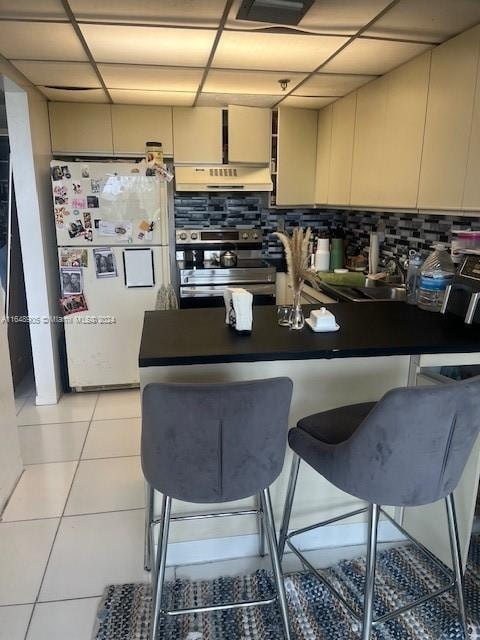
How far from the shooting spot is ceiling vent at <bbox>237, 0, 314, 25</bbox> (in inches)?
69.4

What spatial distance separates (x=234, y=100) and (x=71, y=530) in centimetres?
303

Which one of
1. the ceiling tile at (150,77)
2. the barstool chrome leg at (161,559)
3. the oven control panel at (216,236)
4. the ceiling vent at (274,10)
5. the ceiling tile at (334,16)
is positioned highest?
the ceiling tile at (334,16)

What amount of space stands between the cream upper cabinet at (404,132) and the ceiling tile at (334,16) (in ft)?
1.70

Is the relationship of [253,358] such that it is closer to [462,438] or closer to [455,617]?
[462,438]

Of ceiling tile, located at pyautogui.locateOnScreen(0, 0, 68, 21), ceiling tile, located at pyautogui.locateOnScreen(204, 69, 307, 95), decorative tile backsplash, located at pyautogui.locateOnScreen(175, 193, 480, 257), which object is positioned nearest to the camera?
ceiling tile, located at pyautogui.locateOnScreen(0, 0, 68, 21)

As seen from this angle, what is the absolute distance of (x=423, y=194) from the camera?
2.39m

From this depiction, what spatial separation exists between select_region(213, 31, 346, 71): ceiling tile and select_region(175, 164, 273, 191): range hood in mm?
1164

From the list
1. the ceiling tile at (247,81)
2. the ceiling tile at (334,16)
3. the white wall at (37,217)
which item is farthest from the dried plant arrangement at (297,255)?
the white wall at (37,217)

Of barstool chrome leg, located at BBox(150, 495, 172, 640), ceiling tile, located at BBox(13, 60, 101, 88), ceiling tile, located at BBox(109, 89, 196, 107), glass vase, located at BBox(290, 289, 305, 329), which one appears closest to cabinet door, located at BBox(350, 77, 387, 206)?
ceiling tile, located at BBox(109, 89, 196, 107)

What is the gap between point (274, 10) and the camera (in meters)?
1.83

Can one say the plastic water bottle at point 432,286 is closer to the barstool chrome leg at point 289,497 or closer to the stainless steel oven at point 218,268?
the barstool chrome leg at point 289,497

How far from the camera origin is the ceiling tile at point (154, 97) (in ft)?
10.6

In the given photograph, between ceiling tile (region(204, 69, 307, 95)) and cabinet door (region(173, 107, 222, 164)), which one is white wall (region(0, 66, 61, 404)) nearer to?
cabinet door (region(173, 107, 222, 164))

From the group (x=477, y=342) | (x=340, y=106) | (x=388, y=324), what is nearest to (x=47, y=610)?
(x=388, y=324)
